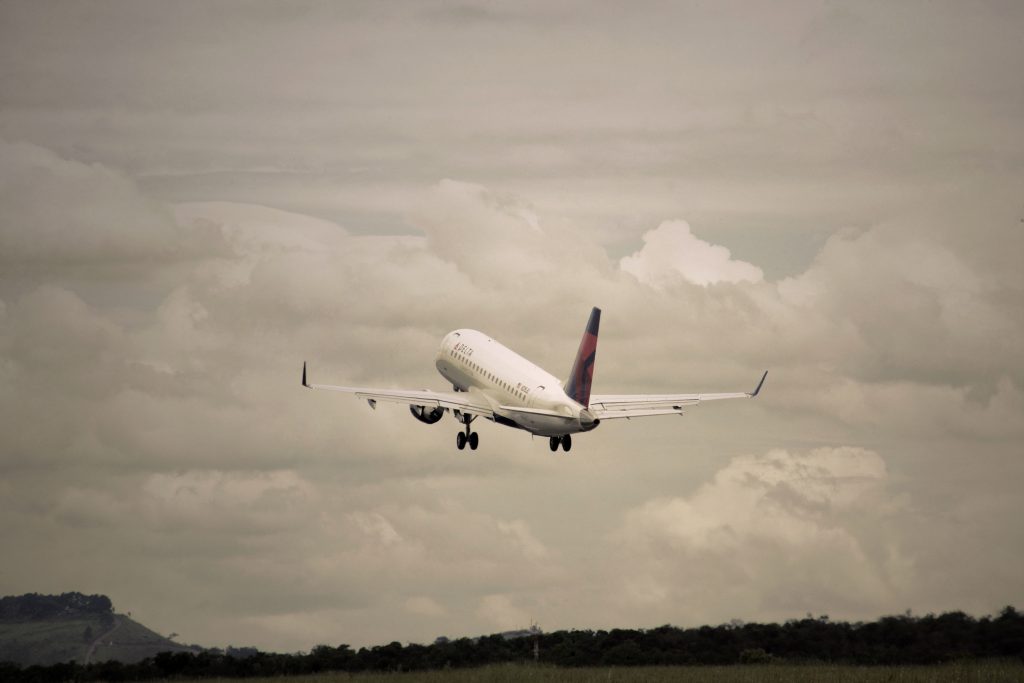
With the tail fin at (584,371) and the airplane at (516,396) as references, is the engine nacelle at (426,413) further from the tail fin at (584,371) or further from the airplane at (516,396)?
the tail fin at (584,371)

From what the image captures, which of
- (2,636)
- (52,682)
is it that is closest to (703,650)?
(52,682)

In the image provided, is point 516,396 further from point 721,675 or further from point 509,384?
point 721,675

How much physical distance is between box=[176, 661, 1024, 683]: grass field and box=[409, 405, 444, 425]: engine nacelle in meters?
26.3

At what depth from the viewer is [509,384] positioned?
10675 cm

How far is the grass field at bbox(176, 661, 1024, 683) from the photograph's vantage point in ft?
240

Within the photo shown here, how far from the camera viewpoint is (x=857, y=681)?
73.4 m

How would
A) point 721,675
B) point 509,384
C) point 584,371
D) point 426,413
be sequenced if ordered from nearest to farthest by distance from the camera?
point 721,675 → point 584,371 → point 509,384 → point 426,413

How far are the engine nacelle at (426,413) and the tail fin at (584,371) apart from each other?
55.4ft

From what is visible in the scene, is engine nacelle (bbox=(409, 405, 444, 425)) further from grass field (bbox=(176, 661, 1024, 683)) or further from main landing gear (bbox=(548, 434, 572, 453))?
grass field (bbox=(176, 661, 1024, 683))

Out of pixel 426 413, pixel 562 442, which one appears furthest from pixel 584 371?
pixel 426 413

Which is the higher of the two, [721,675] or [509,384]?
[509,384]

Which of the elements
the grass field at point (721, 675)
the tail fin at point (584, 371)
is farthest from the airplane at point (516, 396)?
the grass field at point (721, 675)

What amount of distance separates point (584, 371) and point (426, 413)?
19340 millimetres

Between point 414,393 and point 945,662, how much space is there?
48.9m
